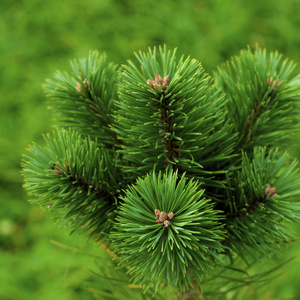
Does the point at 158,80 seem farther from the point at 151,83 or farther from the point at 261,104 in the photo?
the point at 261,104

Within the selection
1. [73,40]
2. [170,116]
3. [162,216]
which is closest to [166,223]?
[162,216]

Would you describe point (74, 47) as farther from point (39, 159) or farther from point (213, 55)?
point (39, 159)

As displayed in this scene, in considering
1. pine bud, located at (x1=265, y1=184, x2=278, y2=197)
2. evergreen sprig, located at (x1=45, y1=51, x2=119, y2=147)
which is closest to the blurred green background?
evergreen sprig, located at (x1=45, y1=51, x2=119, y2=147)

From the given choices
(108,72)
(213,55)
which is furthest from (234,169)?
(213,55)

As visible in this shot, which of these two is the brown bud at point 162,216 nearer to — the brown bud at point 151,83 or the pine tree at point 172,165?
the pine tree at point 172,165

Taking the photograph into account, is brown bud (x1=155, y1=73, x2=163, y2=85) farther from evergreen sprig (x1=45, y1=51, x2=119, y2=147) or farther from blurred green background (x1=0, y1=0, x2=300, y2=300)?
blurred green background (x1=0, y1=0, x2=300, y2=300)

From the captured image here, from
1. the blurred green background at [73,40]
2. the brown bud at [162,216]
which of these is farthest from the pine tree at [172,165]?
the blurred green background at [73,40]
